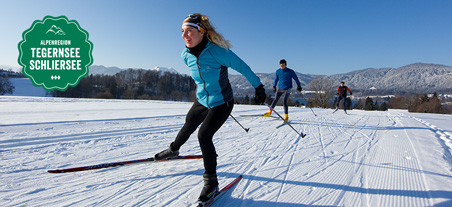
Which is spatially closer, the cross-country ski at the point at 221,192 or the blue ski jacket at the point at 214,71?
the cross-country ski at the point at 221,192

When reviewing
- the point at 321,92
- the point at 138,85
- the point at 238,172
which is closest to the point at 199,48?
the point at 238,172

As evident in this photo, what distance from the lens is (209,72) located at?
2.00m

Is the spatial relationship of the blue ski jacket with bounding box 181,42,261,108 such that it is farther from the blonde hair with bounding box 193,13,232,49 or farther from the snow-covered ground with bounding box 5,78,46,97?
the snow-covered ground with bounding box 5,78,46,97

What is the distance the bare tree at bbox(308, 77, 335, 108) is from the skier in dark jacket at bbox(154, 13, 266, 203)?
41446 millimetres

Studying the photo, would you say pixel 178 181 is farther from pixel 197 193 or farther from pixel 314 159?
pixel 314 159

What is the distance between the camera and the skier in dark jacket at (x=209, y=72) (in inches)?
76.1

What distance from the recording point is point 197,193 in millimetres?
2008

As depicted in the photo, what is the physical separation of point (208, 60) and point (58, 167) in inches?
91.7

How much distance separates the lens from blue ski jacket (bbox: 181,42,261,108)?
1.95 m

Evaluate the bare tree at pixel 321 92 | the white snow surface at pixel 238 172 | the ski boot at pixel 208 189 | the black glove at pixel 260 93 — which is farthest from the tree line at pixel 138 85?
the ski boot at pixel 208 189

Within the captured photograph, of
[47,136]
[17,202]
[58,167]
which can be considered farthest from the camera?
[47,136]

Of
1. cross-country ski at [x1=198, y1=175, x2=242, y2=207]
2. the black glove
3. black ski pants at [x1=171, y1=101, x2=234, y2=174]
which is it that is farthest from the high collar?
cross-country ski at [x1=198, y1=175, x2=242, y2=207]

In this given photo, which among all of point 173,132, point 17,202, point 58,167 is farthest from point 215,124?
point 173,132

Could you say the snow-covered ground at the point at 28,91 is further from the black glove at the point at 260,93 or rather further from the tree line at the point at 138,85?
the black glove at the point at 260,93
